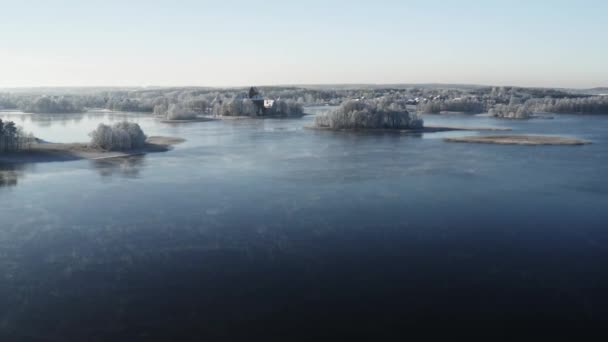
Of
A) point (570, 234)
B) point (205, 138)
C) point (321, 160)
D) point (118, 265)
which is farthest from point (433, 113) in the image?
point (118, 265)

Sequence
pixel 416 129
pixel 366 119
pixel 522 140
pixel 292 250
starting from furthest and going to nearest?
pixel 366 119 < pixel 416 129 < pixel 522 140 < pixel 292 250

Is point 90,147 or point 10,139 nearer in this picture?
point 10,139

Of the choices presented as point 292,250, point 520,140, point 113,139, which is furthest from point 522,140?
point 292,250

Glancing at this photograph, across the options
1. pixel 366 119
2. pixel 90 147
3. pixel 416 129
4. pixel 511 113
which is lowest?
pixel 90 147

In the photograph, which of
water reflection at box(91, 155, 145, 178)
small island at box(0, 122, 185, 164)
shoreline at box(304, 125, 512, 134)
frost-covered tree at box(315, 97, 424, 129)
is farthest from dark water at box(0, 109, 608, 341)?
frost-covered tree at box(315, 97, 424, 129)

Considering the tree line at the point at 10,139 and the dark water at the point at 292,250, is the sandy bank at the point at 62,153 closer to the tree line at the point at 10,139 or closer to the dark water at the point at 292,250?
the tree line at the point at 10,139

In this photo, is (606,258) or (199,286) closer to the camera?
(199,286)

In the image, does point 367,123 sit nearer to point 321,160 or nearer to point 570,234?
point 321,160

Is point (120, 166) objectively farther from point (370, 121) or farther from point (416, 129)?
point (416, 129)
